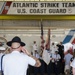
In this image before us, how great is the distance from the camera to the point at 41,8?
1628cm

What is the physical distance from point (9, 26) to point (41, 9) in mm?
3271

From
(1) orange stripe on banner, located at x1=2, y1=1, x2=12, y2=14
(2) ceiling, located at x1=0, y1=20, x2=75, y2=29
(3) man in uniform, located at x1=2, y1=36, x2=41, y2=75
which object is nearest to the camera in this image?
(3) man in uniform, located at x1=2, y1=36, x2=41, y2=75

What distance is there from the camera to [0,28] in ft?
61.7

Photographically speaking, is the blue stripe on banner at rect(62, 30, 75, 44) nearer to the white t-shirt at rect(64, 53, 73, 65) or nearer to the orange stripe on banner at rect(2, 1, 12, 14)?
the white t-shirt at rect(64, 53, 73, 65)

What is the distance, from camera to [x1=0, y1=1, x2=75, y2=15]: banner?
1620 centimetres

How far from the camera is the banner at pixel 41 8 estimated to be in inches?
638

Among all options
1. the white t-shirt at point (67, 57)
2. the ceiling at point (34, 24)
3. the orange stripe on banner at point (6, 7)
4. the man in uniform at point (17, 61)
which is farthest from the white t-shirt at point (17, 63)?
the ceiling at point (34, 24)

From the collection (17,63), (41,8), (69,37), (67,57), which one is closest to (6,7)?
(41,8)

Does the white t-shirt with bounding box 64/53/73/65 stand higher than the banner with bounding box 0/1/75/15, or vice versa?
the banner with bounding box 0/1/75/15

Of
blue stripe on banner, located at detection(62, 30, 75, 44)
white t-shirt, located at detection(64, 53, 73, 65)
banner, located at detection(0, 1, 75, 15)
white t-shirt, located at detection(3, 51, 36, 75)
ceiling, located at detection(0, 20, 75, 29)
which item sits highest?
banner, located at detection(0, 1, 75, 15)

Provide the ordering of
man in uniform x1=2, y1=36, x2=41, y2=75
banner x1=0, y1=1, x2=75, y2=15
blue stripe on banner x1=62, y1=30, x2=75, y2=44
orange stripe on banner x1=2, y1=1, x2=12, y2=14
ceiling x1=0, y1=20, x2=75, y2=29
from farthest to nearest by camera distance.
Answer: ceiling x1=0, y1=20, x2=75, y2=29 → blue stripe on banner x1=62, y1=30, x2=75, y2=44 → orange stripe on banner x1=2, y1=1, x2=12, y2=14 → banner x1=0, y1=1, x2=75, y2=15 → man in uniform x1=2, y1=36, x2=41, y2=75

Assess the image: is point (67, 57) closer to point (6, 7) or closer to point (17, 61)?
point (6, 7)

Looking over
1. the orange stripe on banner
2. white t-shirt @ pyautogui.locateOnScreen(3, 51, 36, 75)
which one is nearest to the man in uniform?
white t-shirt @ pyautogui.locateOnScreen(3, 51, 36, 75)

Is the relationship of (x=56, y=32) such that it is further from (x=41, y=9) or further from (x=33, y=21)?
(x=41, y=9)
